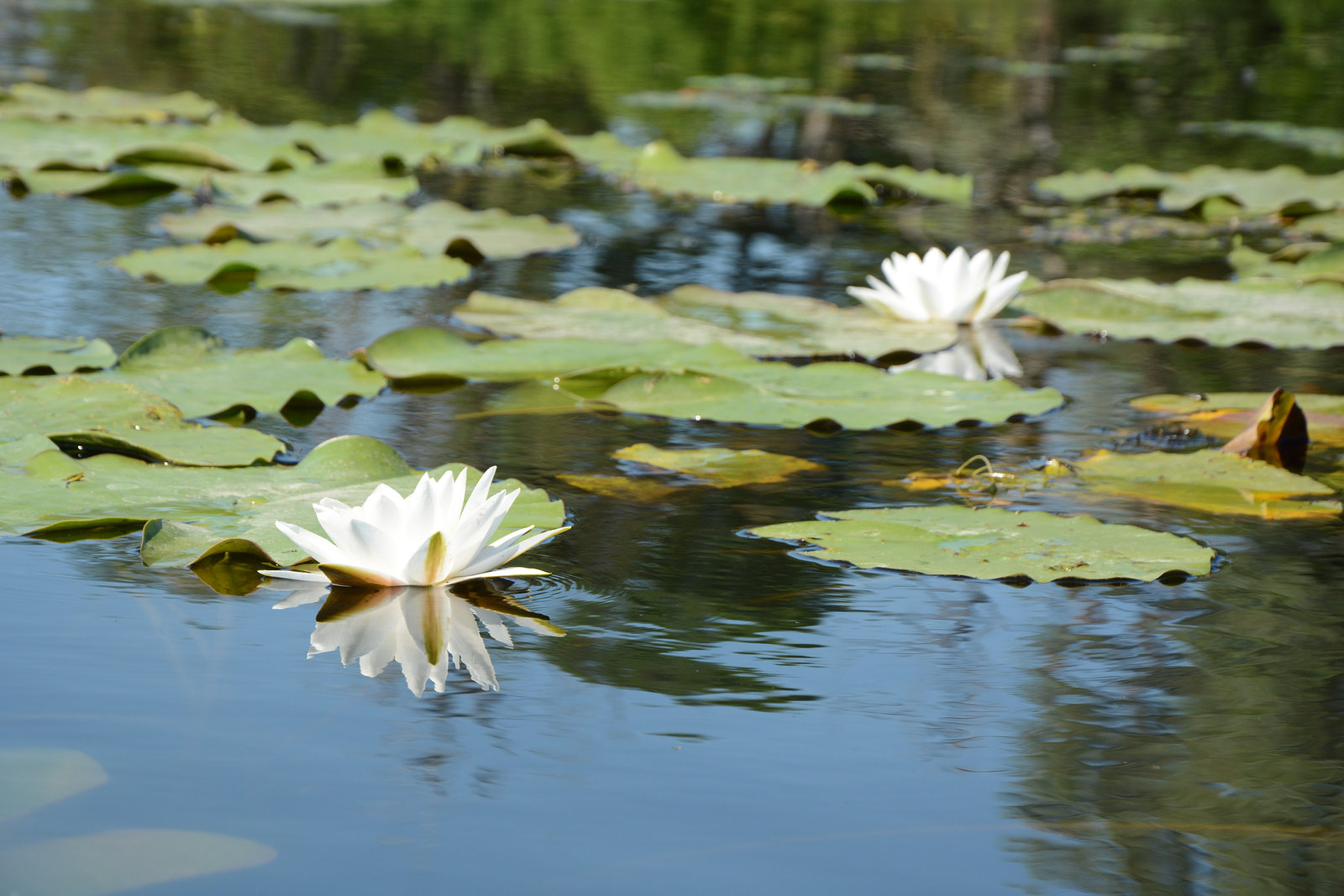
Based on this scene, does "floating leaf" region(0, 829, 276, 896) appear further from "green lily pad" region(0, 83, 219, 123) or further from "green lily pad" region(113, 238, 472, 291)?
"green lily pad" region(0, 83, 219, 123)

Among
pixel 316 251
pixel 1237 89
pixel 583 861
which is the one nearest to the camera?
pixel 583 861

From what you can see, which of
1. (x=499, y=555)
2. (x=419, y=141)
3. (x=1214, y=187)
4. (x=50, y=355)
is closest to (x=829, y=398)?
(x=499, y=555)

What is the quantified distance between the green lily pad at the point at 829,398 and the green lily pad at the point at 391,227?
4.14 feet

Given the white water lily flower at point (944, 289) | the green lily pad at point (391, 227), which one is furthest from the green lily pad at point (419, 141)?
the white water lily flower at point (944, 289)

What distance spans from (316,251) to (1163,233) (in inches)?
104

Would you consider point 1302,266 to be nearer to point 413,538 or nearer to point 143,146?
point 413,538

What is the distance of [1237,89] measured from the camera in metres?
8.76

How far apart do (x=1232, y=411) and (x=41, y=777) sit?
2.06 metres

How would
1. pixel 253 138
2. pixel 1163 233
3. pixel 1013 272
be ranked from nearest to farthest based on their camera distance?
pixel 1013 272
pixel 1163 233
pixel 253 138

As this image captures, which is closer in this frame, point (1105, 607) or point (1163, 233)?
point (1105, 607)

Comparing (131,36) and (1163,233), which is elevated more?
(131,36)

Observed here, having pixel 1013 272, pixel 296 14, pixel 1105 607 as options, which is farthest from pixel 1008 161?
pixel 296 14

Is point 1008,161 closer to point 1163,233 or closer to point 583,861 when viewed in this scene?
point 1163,233

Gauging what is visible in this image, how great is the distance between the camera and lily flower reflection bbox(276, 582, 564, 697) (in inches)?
54.3
